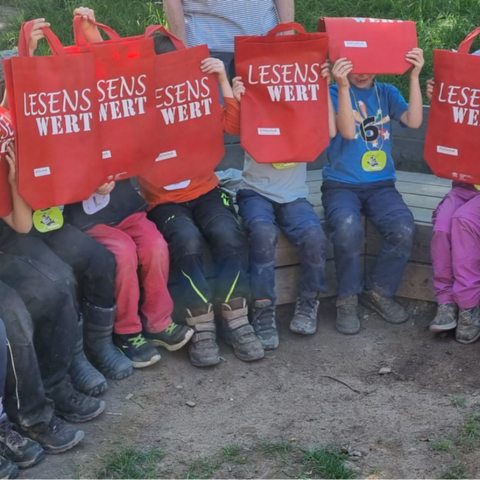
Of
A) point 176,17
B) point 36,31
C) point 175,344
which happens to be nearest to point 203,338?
point 175,344

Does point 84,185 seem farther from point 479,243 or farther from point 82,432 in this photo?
point 479,243

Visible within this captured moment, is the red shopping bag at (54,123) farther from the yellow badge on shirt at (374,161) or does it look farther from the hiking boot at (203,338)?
the yellow badge on shirt at (374,161)

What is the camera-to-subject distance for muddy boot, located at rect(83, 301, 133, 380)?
3805 mm

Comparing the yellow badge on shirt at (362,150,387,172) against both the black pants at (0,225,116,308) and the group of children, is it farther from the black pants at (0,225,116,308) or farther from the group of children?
the black pants at (0,225,116,308)

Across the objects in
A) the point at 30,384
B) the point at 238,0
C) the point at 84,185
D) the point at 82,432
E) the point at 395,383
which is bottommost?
the point at 395,383

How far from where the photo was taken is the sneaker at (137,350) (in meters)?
3.94

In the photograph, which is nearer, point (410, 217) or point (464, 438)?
point (464, 438)

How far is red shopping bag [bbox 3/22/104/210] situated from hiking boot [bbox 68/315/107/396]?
634 millimetres

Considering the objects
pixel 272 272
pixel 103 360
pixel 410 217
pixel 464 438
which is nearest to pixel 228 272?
pixel 272 272

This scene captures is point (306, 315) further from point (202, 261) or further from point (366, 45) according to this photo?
point (366, 45)

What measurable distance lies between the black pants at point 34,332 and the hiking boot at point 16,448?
7 centimetres

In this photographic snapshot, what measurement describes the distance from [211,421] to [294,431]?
1.21 feet

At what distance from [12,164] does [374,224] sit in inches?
76.4

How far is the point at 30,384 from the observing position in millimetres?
3209
